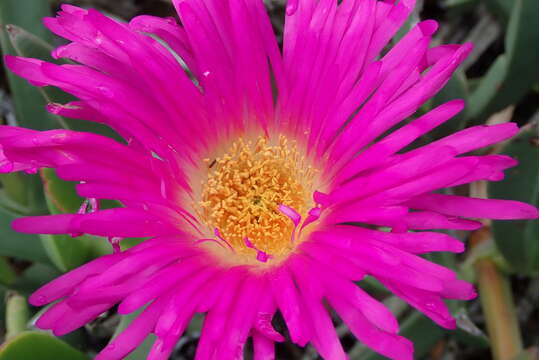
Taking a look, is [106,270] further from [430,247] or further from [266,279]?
[430,247]

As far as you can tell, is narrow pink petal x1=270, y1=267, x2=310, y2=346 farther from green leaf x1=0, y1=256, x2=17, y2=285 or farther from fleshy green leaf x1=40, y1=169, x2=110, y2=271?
green leaf x1=0, y1=256, x2=17, y2=285

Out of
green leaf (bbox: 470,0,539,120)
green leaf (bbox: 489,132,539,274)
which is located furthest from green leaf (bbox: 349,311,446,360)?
green leaf (bbox: 470,0,539,120)

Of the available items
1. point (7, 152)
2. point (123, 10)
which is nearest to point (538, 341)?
point (7, 152)

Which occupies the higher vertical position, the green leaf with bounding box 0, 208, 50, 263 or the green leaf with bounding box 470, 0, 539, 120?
the green leaf with bounding box 470, 0, 539, 120

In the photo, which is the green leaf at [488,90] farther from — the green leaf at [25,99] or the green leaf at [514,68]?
the green leaf at [25,99]

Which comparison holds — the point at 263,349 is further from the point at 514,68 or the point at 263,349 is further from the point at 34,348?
the point at 514,68

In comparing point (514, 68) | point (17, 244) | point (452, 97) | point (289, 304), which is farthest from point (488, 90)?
point (17, 244)

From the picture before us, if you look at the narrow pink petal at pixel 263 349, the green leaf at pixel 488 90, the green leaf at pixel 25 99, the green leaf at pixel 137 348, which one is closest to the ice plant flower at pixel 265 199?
the narrow pink petal at pixel 263 349
